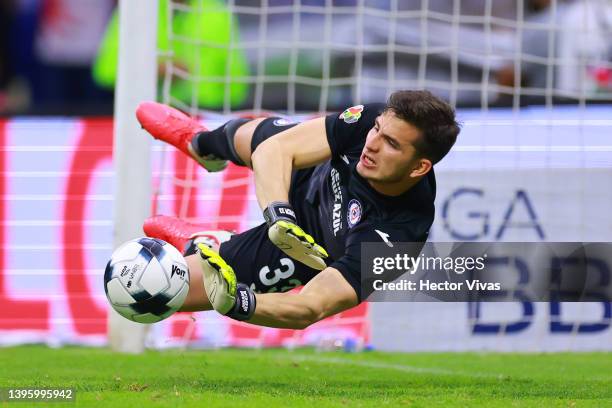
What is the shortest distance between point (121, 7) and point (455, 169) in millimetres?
Result: 3270

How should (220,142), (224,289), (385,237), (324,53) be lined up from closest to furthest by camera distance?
(224,289) < (385,237) < (220,142) < (324,53)

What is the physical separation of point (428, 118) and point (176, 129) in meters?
1.97

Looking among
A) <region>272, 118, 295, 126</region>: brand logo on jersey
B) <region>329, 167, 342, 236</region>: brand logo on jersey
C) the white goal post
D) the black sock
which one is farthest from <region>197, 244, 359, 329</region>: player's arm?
the white goal post

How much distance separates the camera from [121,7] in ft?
30.2

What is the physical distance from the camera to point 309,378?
24.2ft

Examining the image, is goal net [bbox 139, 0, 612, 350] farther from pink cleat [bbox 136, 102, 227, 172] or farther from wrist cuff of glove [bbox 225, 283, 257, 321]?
wrist cuff of glove [bbox 225, 283, 257, 321]

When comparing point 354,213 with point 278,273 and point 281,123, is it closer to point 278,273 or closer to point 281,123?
point 278,273

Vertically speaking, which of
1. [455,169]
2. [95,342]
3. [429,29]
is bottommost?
[95,342]

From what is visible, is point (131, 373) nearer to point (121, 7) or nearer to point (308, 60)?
point (121, 7)

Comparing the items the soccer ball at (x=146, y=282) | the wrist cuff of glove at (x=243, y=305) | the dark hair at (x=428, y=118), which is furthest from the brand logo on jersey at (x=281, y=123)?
the wrist cuff of glove at (x=243, y=305)

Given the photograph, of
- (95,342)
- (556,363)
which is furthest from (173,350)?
(556,363)

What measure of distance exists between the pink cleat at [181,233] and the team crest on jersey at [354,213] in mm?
1003

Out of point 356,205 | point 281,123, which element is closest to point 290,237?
point 356,205

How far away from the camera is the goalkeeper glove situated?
5.89 metres
